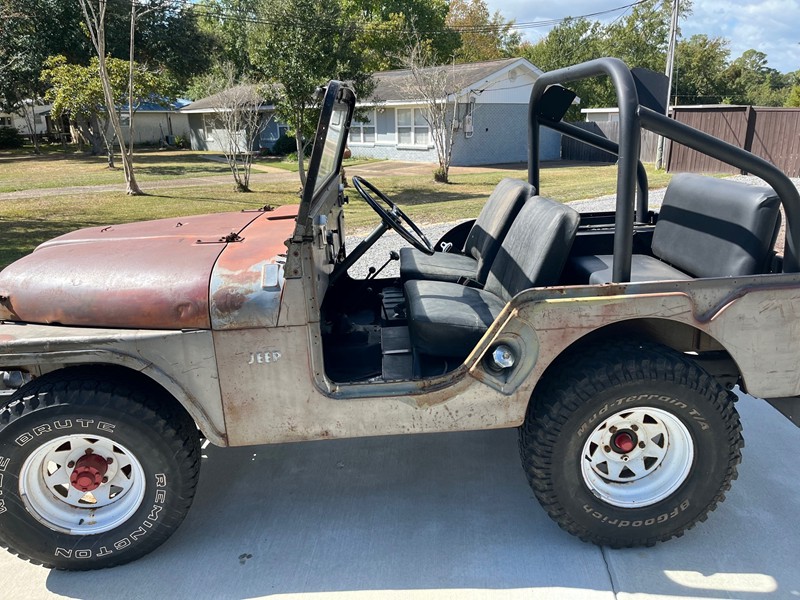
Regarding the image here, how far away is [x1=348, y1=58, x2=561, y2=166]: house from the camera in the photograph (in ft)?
75.4

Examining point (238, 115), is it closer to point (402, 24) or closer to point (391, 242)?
point (391, 242)

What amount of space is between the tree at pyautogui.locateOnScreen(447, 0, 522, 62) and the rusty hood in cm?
4376

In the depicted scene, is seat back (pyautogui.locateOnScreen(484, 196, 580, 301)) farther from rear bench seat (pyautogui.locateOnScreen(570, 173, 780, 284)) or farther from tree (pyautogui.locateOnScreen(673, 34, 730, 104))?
tree (pyautogui.locateOnScreen(673, 34, 730, 104))

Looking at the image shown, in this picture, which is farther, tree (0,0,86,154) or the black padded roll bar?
tree (0,0,86,154)

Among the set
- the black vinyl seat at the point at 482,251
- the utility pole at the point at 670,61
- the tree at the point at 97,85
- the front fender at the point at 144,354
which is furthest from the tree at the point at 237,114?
the front fender at the point at 144,354

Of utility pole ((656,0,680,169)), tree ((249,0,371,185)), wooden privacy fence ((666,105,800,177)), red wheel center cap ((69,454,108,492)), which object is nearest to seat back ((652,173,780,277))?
red wheel center cap ((69,454,108,492))

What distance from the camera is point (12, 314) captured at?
2.48m

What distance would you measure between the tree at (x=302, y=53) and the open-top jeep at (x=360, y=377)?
1165 cm

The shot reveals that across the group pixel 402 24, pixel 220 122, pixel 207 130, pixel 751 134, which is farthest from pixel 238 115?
pixel 402 24

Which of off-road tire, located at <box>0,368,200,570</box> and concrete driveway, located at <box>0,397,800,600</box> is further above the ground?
off-road tire, located at <box>0,368,200,570</box>

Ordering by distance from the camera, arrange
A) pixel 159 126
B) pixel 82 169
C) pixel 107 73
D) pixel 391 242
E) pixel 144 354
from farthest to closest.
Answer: pixel 159 126, pixel 82 169, pixel 107 73, pixel 391 242, pixel 144 354

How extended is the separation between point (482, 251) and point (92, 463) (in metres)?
2.43

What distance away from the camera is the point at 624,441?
254cm

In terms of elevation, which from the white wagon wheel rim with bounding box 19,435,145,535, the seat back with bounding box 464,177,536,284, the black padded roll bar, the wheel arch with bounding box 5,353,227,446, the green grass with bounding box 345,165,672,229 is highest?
the black padded roll bar
